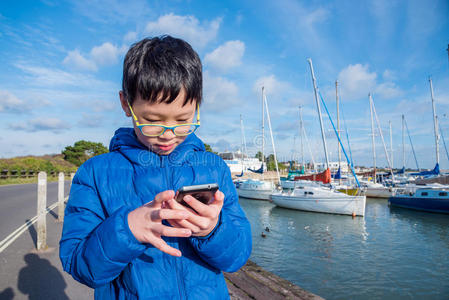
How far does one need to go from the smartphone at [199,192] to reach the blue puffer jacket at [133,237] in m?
0.23

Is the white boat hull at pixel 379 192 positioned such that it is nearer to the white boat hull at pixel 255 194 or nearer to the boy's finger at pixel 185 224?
the white boat hull at pixel 255 194

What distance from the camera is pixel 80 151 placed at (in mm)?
52406

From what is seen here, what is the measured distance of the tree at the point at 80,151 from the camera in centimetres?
5172

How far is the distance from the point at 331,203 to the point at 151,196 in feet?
64.5

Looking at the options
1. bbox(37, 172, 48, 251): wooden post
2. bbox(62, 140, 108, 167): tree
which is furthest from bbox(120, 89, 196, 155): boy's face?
bbox(62, 140, 108, 167): tree

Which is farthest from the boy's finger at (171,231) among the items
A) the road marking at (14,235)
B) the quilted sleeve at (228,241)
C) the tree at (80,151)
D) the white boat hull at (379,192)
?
the tree at (80,151)

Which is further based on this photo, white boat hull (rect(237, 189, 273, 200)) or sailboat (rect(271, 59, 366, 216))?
white boat hull (rect(237, 189, 273, 200))

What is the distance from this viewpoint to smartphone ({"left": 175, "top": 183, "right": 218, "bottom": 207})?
2.72ft

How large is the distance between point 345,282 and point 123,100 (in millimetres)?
9358

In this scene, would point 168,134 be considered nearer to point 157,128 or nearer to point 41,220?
point 157,128

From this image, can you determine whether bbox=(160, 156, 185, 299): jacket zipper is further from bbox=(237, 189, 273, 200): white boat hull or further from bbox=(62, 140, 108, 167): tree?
bbox=(62, 140, 108, 167): tree

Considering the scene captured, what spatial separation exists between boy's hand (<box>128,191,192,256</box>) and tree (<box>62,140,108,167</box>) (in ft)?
182

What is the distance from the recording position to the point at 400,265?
9906 millimetres

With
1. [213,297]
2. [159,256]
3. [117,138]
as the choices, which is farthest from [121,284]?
[117,138]
